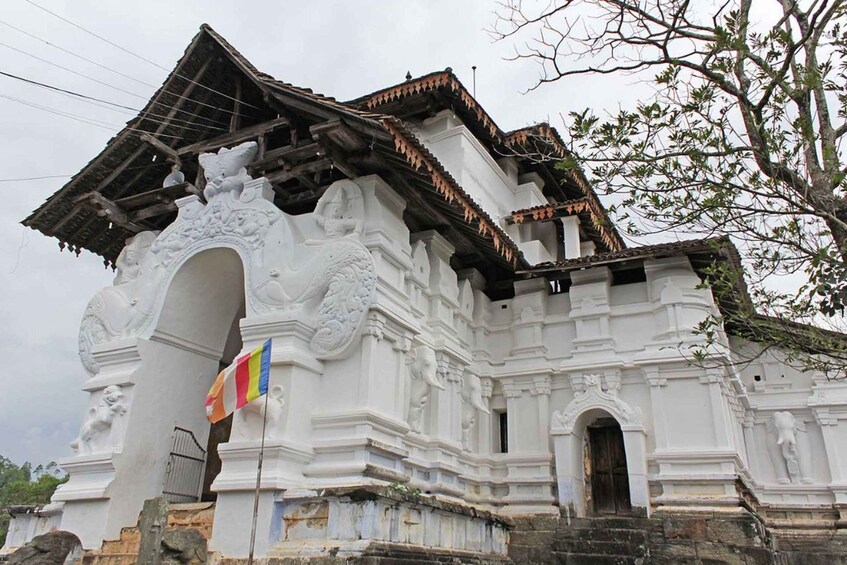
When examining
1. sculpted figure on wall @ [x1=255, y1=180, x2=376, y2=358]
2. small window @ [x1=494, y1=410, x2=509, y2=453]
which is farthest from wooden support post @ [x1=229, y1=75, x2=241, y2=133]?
small window @ [x1=494, y1=410, x2=509, y2=453]

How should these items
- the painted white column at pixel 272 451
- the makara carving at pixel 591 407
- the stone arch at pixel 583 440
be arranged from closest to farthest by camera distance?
the painted white column at pixel 272 451
the stone arch at pixel 583 440
the makara carving at pixel 591 407

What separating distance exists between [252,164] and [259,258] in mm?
1758

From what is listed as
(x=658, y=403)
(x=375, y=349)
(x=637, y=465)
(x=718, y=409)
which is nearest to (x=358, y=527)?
(x=375, y=349)

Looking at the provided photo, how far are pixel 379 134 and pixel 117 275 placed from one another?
259 inches

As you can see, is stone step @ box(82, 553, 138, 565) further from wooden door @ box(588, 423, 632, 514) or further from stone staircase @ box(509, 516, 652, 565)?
wooden door @ box(588, 423, 632, 514)

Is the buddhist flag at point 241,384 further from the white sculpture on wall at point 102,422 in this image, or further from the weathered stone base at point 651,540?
the weathered stone base at point 651,540

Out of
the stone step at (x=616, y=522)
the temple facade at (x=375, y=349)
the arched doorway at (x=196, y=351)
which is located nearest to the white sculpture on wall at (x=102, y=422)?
the temple facade at (x=375, y=349)

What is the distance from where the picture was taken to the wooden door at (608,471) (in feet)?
41.2

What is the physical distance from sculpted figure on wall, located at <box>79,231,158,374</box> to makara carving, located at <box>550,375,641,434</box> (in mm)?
7715

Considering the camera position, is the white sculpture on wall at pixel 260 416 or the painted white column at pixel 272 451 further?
the white sculpture on wall at pixel 260 416

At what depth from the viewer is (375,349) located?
948 cm

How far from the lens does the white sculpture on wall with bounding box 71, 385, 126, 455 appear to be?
34.0 ft

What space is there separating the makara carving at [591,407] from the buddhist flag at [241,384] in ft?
19.9

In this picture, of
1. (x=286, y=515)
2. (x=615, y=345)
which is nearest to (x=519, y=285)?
(x=615, y=345)
